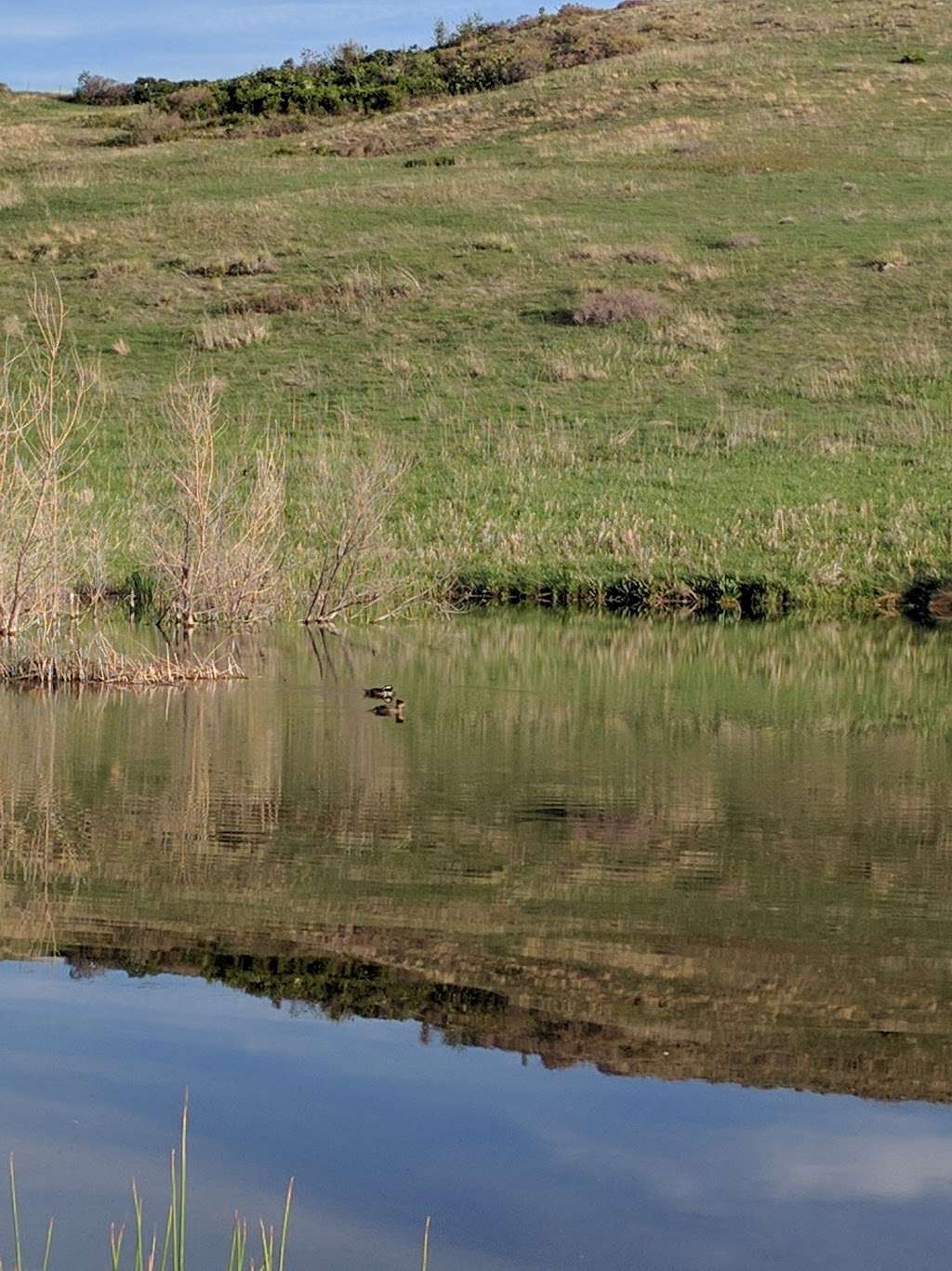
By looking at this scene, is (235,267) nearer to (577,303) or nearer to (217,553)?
(577,303)

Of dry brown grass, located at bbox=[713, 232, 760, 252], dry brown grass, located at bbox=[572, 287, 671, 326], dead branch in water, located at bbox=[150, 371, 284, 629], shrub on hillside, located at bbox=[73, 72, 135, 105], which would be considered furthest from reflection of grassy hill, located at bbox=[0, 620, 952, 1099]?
shrub on hillside, located at bbox=[73, 72, 135, 105]

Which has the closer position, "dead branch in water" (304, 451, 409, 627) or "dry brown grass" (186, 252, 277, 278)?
"dead branch in water" (304, 451, 409, 627)

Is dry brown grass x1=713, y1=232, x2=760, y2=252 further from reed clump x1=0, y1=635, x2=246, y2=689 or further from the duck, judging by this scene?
the duck

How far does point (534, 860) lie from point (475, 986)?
2360 mm

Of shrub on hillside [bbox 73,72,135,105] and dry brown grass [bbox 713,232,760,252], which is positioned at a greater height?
shrub on hillside [bbox 73,72,135,105]

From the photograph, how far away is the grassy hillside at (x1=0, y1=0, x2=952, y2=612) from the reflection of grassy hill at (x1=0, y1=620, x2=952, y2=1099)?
920cm

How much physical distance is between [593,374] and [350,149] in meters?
27.8

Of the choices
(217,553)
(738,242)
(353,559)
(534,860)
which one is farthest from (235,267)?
(534,860)

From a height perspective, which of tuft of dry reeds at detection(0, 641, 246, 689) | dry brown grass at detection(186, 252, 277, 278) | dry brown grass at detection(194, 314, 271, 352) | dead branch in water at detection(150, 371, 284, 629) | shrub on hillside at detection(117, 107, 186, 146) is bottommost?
tuft of dry reeds at detection(0, 641, 246, 689)

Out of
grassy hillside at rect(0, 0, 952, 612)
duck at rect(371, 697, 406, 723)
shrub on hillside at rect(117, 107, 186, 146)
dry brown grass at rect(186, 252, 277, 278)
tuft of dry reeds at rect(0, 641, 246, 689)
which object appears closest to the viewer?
duck at rect(371, 697, 406, 723)

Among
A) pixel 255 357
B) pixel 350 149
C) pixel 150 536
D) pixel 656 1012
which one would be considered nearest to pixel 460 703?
pixel 150 536

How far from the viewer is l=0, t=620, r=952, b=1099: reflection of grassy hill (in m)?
6.88

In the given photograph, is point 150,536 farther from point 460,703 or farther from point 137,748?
point 137,748

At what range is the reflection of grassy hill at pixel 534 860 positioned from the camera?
6879 millimetres
